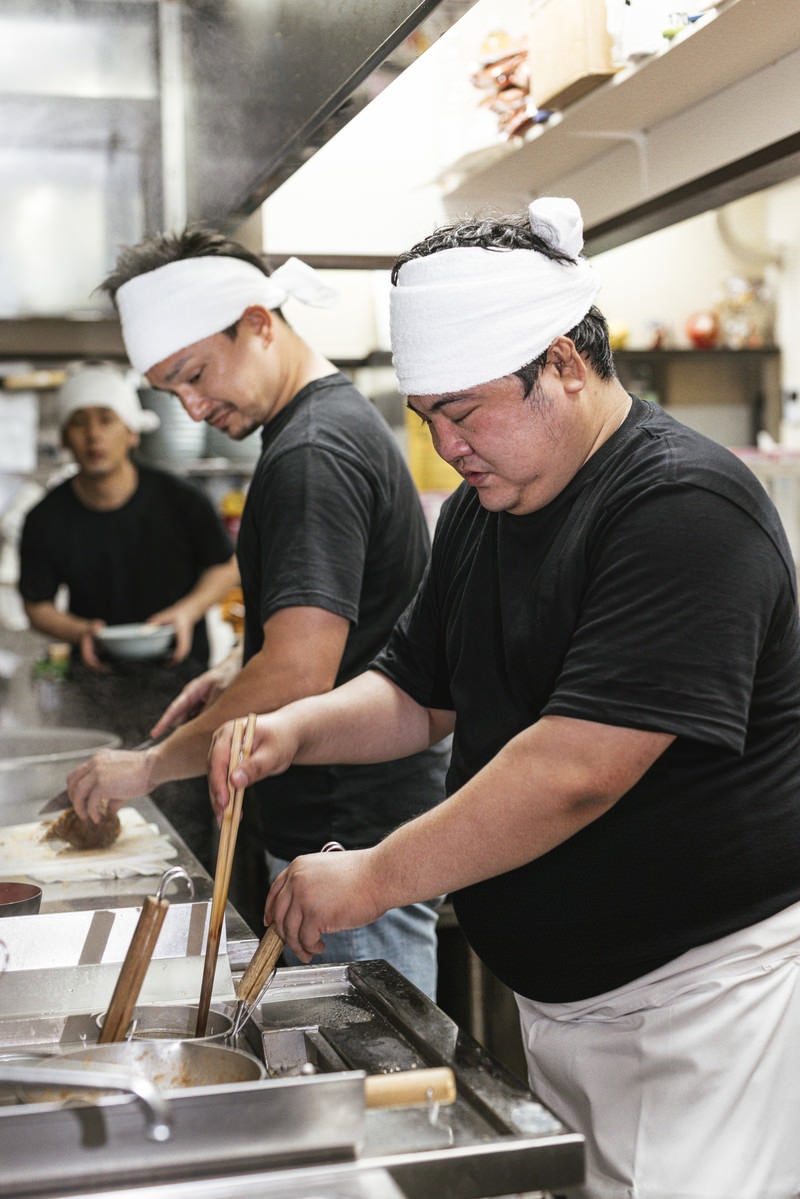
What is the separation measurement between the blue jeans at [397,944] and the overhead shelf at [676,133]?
1134 millimetres

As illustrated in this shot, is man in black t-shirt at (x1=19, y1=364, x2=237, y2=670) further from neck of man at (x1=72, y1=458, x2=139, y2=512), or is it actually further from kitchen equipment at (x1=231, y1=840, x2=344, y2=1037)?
kitchen equipment at (x1=231, y1=840, x2=344, y2=1037)

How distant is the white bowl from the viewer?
3799mm

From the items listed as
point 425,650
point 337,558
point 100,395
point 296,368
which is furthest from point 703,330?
point 425,650

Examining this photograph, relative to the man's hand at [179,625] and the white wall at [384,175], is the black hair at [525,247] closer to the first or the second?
the white wall at [384,175]

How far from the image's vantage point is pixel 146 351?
83.7 inches

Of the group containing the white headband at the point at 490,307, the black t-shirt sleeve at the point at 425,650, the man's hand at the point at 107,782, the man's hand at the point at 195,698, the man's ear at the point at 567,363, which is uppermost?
the white headband at the point at 490,307

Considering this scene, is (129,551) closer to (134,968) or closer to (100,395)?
(100,395)

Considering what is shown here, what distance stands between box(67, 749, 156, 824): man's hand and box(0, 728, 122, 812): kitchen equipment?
37 cm

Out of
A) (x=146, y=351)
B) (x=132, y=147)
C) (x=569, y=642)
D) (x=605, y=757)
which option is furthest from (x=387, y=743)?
(x=132, y=147)

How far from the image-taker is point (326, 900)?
1.29m

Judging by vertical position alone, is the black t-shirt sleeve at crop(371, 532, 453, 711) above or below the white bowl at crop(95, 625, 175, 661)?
above

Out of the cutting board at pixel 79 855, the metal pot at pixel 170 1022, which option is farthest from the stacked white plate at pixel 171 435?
the metal pot at pixel 170 1022

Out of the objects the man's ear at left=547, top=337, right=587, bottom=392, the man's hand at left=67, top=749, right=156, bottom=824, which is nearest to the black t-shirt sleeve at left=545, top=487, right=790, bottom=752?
the man's ear at left=547, top=337, right=587, bottom=392

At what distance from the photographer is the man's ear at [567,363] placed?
1341 millimetres
